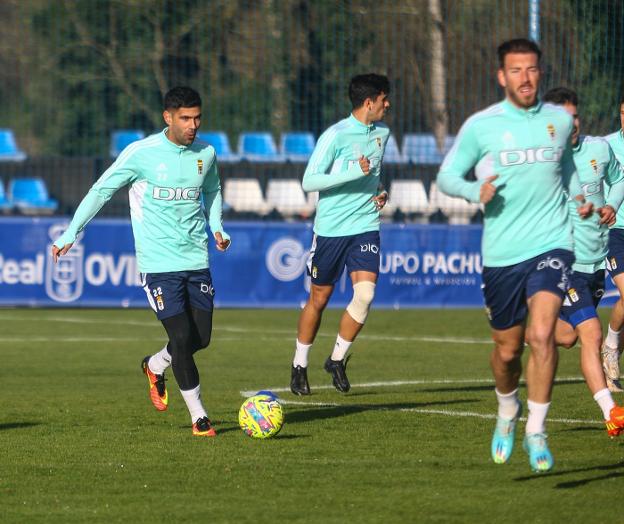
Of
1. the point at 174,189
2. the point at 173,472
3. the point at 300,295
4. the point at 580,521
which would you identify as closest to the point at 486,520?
the point at 580,521

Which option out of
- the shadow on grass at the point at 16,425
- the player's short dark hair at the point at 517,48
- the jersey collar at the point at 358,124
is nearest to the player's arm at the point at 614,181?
the jersey collar at the point at 358,124

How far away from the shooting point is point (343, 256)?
1152 cm

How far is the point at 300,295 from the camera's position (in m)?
20.5

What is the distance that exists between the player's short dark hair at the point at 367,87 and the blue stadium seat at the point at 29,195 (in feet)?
48.9

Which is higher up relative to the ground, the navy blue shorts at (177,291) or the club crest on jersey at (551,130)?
the club crest on jersey at (551,130)

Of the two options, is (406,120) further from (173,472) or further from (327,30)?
(173,472)

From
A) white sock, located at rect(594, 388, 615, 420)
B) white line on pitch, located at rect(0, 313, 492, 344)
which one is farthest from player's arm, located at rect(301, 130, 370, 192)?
white line on pitch, located at rect(0, 313, 492, 344)

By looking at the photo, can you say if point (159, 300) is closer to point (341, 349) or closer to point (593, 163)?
point (341, 349)

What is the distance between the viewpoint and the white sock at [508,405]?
7.56m

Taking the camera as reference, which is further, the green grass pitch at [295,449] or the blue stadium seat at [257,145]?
the blue stadium seat at [257,145]

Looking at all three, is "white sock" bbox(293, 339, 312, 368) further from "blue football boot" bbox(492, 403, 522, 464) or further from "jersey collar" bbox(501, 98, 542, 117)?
"jersey collar" bbox(501, 98, 542, 117)

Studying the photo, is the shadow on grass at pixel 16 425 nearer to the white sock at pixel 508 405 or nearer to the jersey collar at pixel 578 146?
the white sock at pixel 508 405

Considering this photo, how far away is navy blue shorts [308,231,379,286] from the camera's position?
11.4 m

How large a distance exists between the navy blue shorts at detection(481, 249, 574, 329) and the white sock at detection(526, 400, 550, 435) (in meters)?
0.49
